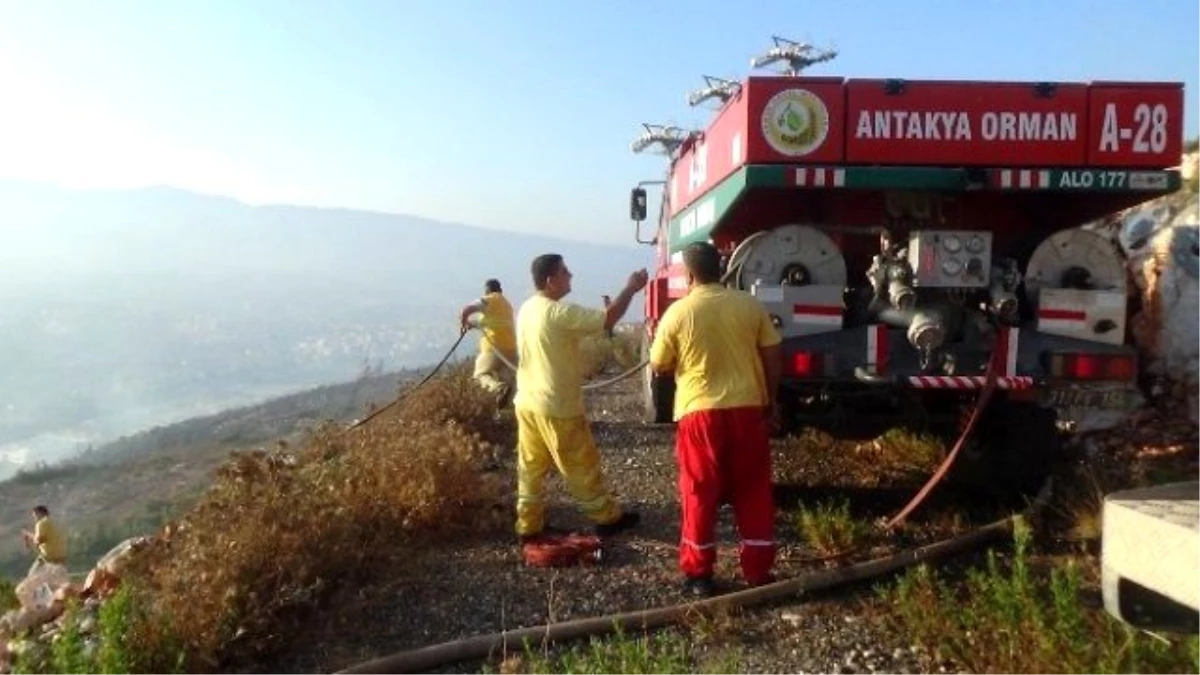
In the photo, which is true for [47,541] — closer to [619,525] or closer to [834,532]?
[619,525]

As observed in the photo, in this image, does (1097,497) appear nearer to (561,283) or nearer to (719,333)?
(719,333)

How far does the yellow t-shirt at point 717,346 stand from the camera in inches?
197

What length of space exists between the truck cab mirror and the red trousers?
6.54m

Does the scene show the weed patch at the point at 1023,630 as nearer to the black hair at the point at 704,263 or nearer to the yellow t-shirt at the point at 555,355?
the black hair at the point at 704,263

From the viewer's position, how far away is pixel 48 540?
955 cm

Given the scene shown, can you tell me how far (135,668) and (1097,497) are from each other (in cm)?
472

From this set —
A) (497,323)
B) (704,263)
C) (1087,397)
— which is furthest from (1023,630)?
(497,323)

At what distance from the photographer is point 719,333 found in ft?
16.5

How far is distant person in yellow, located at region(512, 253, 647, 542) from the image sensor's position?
5859 millimetres

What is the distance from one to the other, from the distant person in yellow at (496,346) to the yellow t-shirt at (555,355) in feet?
13.0

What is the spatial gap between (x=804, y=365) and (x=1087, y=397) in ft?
5.06

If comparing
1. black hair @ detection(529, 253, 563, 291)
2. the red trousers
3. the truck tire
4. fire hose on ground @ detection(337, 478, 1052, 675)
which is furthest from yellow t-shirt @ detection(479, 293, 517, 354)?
fire hose on ground @ detection(337, 478, 1052, 675)

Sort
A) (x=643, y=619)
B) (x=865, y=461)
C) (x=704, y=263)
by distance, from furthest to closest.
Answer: (x=865, y=461) → (x=704, y=263) → (x=643, y=619)

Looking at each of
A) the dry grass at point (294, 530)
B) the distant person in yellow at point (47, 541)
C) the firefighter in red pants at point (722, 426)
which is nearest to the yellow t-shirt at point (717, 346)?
the firefighter in red pants at point (722, 426)
